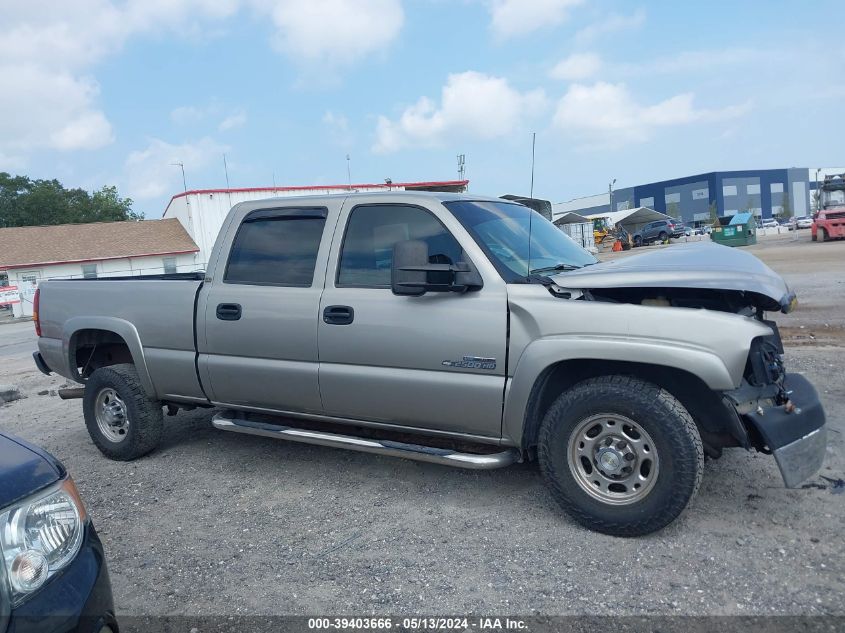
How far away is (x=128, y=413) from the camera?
495 cm

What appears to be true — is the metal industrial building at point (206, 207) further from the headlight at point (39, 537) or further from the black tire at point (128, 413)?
the headlight at point (39, 537)

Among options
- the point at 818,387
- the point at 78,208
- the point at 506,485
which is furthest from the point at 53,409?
the point at 78,208

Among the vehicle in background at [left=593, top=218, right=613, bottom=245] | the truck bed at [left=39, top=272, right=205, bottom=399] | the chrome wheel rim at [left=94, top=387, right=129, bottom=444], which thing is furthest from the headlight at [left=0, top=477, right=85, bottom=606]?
the vehicle in background at [left=593, top=218, right=613, bottom=245]

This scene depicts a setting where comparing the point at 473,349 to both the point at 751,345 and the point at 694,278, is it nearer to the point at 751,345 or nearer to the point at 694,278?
the point at 694,278

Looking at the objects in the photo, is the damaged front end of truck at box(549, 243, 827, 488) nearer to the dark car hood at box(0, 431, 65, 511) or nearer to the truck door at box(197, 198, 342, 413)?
the truck door at box(197, 198, 342, 413)

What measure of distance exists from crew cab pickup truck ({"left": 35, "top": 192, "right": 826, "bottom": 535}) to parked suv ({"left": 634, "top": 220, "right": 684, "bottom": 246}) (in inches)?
1754

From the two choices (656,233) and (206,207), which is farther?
(656,233)

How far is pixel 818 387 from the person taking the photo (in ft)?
19.1

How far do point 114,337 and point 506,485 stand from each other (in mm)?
3322

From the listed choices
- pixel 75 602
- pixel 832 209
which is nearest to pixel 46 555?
pixel 75 602

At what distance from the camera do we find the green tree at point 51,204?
61.7 metres

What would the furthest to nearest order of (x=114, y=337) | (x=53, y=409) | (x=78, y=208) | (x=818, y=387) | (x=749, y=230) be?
(x=78, y=208) < (x=749, y=230) < (x=53, y=409) < (x=818, y=387) < (x=114, y=337)

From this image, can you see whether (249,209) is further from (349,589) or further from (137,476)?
Result: (349,589)

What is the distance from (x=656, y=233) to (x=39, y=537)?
1894 inches
